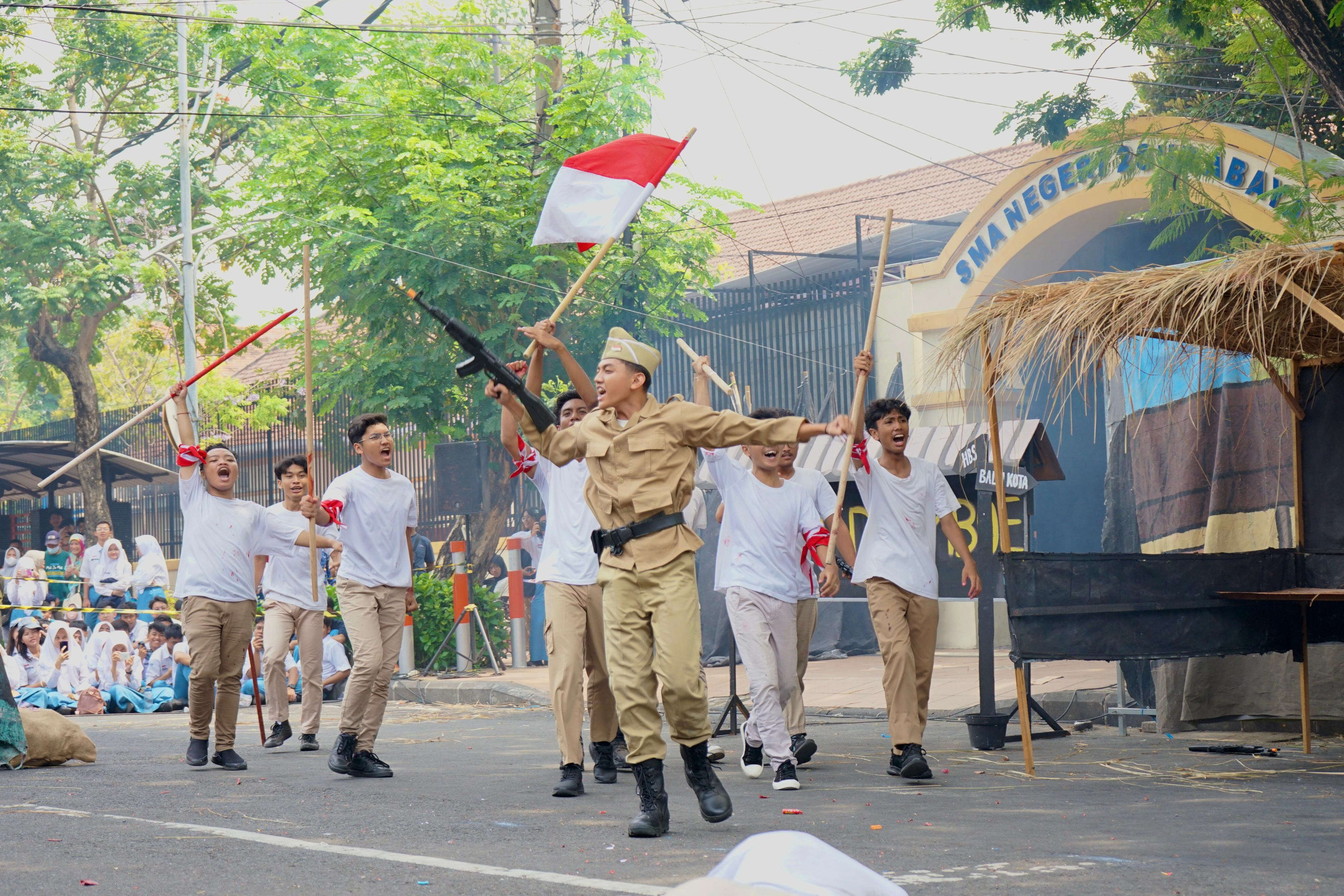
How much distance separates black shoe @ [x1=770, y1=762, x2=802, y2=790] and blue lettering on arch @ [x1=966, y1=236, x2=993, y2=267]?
10.7m

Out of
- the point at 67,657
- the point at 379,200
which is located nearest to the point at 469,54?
the point at 379,200

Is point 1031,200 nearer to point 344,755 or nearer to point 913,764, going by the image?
point 913,764

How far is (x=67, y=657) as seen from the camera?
15.5 meters

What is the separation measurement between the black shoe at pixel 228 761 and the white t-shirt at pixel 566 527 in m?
2.26

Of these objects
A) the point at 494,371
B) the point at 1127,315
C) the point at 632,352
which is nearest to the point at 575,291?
the point at 632,352

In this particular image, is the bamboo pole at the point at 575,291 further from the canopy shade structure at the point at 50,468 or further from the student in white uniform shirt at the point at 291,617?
the canopy shade structure at the point at 50,468

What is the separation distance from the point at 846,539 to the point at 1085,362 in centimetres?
196

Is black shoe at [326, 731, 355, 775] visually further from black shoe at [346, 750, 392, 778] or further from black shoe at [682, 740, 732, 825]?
black shoe at [682, 740, 732, 825]

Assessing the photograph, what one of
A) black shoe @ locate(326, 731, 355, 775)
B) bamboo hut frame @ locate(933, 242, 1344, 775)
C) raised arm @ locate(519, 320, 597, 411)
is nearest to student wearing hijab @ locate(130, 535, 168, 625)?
Answer: black shoe @ locate(326, 731, 355, 775)

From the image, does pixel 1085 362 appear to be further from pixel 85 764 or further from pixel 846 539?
pixel 85 764

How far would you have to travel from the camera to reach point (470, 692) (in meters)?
14.8

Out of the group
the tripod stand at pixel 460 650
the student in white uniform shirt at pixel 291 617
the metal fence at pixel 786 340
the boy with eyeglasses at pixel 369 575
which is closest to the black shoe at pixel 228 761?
the boy with eyeglasses at pixel 369 575

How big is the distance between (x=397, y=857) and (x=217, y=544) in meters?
3.85

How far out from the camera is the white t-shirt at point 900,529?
7.48 m
